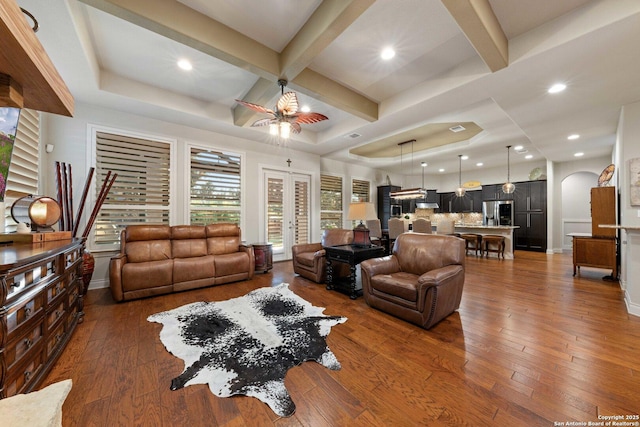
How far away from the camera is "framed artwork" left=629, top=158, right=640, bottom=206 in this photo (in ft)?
10.6

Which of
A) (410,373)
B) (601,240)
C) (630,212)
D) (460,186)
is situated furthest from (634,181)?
(460,186)

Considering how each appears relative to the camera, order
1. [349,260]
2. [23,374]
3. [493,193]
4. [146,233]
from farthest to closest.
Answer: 1. [493,193]
2. [146,233]
3. [349,260]
4. [23,374]

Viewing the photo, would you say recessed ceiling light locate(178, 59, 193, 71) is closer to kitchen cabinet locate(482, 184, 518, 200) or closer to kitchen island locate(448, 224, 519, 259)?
kitchen island locate(448, 224, 519, 259)

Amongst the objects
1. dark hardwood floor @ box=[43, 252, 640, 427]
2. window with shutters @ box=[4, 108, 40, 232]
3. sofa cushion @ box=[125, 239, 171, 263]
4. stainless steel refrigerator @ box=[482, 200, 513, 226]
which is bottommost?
dark hardwood floor @ box=[43, 252, 640, 427]

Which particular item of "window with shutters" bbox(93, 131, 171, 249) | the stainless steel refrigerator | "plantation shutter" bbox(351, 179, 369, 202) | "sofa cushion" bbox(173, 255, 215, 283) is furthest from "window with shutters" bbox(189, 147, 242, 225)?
the stainless steel refrigerator

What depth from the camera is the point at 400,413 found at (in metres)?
1.49

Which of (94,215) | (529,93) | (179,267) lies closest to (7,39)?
(179,267)

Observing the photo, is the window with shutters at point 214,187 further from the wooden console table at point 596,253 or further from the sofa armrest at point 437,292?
the wooden console table at point 596,253

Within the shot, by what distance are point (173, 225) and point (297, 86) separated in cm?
336

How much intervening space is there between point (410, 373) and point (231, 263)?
324 centimetres

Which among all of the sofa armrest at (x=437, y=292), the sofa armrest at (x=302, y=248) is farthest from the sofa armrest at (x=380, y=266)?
the sofa armrest at (x=302, y=248)

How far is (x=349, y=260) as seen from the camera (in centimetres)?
357

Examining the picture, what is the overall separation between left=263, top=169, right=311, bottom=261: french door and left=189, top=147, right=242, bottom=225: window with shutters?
738 millimetres

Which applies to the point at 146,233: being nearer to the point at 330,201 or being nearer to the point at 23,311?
the point at 23,311
